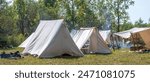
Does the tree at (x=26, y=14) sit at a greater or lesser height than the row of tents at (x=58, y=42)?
lesser

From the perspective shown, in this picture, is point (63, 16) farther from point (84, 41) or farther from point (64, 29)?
point (64, 29)

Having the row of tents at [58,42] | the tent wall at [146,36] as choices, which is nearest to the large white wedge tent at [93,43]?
the row of tents at [58,42]

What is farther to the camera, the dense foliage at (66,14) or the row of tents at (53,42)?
the dense foliage at (66,14)

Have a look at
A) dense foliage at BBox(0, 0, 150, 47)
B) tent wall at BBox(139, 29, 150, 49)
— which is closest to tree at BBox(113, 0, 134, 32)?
dense foliage at BBox(0, 0, 150, 47)

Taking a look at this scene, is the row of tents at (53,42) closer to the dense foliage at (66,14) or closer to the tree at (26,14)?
the dense foliage at (66,14)

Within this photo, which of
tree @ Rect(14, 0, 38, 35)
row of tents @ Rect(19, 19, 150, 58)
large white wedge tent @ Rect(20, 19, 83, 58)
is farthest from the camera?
tree @ Rect(14, 0, 38, 35)

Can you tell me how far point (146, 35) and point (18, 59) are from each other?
1105 centimetres

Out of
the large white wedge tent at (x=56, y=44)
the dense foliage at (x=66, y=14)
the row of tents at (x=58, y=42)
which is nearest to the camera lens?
the large white wedge tent at (x=56, y=44)

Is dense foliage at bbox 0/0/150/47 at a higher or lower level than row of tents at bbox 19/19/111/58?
lower

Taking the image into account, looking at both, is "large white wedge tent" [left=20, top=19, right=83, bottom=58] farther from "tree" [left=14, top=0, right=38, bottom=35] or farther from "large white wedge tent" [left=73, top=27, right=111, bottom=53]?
"tree" [left=14, top=0, right=38, bottom=35]

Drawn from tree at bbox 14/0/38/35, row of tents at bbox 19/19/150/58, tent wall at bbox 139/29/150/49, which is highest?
row of tents at bbox 19/19/150/58

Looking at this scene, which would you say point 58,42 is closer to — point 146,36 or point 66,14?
point 146,36

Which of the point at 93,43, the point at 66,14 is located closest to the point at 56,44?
the point at 93,43

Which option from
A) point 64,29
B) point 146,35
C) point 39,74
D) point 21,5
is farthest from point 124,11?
point 39,74
